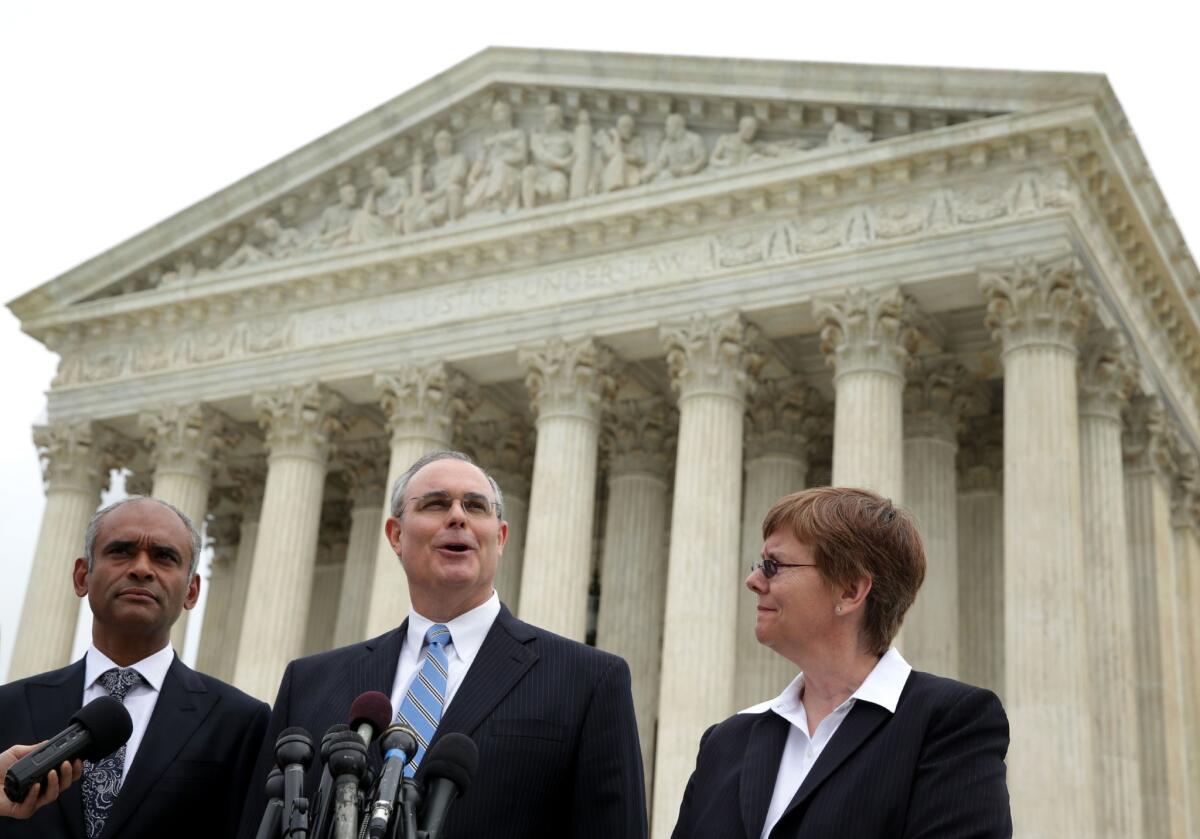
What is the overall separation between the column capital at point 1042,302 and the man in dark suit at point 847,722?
19249 millimetres

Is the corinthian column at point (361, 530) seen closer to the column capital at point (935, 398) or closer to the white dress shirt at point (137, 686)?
the column capital at point (935, 398)

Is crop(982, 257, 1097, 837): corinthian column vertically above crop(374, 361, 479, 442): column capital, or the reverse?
crop(374, 361, 479, 442): column capital

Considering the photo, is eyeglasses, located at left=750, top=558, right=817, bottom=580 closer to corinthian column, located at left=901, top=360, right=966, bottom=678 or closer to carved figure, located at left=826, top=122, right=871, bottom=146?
corinthian column, located at left=901, top=360, right=966, bottom=678

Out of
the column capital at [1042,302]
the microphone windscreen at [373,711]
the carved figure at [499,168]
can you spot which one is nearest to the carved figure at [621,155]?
the carved figure at [499,168]

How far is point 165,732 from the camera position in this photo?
650 cm

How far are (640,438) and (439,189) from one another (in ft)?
22.5

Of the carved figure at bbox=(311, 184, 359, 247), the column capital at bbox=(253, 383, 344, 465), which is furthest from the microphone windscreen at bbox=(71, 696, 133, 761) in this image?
the carved figure at bbox=(311, 184, 359, 247)

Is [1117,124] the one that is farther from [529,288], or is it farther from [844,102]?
[529,288]

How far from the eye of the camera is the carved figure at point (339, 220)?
32194 mm

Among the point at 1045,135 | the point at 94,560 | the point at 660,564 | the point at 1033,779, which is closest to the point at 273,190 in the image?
the point at 660,564

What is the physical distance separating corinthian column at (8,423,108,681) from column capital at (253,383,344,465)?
5.40 metres

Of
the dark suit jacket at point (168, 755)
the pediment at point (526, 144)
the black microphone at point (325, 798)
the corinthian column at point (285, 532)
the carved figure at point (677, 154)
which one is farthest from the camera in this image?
the corinthian column at point (285, 532)

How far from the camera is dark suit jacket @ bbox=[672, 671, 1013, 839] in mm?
4867

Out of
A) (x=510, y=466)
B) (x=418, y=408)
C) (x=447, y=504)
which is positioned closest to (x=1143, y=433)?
(x=510, y=466)
